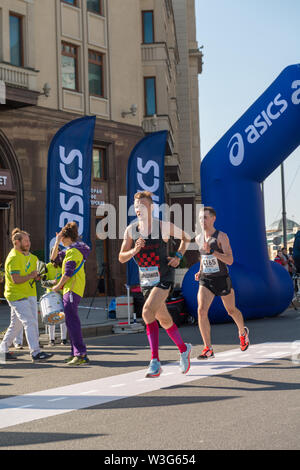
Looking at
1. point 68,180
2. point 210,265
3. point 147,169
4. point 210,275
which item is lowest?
point 210,275

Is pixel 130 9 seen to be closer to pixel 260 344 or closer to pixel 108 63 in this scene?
pixel 108 63

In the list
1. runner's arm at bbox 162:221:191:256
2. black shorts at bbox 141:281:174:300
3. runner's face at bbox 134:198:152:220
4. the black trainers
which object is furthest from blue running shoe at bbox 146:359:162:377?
the black trainers

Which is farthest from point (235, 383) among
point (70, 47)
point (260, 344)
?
point (70, 47)

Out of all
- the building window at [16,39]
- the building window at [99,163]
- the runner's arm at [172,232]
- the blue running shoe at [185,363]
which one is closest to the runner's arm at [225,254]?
the runner's arm at [172,232]

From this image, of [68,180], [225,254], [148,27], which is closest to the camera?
[225,254]

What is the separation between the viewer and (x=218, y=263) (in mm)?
9242

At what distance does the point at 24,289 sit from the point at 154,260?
2751 mm

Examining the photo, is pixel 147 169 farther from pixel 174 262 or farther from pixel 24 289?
pixel 174 262

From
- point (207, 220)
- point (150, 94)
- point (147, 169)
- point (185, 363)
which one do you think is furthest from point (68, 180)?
point (150, 94)

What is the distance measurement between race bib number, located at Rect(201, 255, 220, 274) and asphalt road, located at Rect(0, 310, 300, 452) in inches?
48.6

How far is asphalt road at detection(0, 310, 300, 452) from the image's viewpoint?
4949mm

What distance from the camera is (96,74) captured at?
28.4 metres

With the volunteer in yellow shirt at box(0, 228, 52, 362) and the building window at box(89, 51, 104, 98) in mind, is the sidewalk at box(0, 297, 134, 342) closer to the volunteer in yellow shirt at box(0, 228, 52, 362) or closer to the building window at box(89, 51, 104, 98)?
the volunteer in yellow shirt at box(0, 228, 52, 362)

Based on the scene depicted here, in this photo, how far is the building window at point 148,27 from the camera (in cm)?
3278
